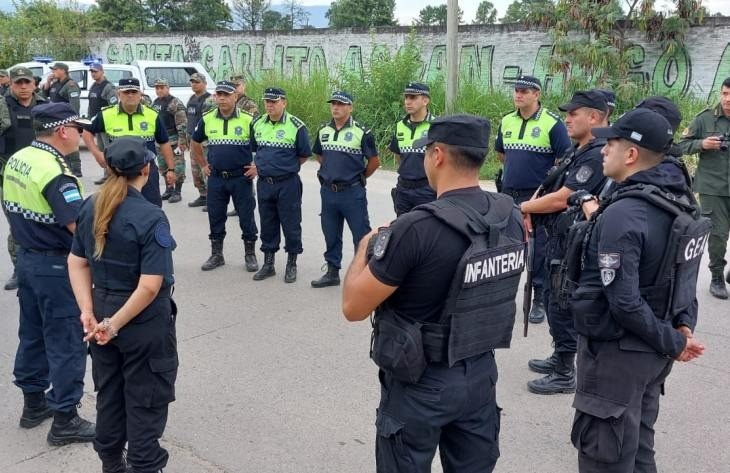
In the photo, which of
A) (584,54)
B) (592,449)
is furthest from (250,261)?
(584,54)

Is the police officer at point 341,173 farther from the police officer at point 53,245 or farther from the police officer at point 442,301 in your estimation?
the police officer at point 442,301

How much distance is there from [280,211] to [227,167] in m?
0.75

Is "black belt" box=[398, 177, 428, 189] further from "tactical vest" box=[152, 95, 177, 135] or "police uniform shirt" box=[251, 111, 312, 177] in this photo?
"tactical vest" box=[152, 95, 177, 135]

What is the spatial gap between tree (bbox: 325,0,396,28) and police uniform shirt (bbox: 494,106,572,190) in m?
34.1

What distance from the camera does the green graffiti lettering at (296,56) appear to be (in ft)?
63.6

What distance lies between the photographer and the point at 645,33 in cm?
1298

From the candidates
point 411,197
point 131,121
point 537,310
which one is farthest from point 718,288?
point 131,121

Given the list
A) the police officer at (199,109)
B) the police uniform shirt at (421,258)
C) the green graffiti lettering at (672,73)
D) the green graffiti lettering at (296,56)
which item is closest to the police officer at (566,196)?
the police uniform shirt at (421,258)

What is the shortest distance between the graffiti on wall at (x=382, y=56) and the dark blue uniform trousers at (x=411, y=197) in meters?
8.45

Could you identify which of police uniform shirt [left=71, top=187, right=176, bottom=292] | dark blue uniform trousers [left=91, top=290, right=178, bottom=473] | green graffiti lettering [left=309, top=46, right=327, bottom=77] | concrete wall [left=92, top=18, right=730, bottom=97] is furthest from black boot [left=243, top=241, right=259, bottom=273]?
green graffiti lettering [left=309, top=46, right=327, bottom=77]

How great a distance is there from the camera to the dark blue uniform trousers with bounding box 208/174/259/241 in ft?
23.2

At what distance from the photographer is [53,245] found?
12.2ft

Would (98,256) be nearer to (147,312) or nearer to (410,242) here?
(147,312)

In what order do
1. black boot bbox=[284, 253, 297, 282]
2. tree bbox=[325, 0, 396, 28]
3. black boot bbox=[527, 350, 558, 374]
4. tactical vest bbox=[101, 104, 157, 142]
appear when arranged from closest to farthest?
1. black boot bbox=[527, 350, 558, 374]
2. black boot bbox=[284, 253, 297, 282]
3. tactical vest bbox=[101, 104, 157, 142]
4. tree bbox=[325, 0, 396, 28]
